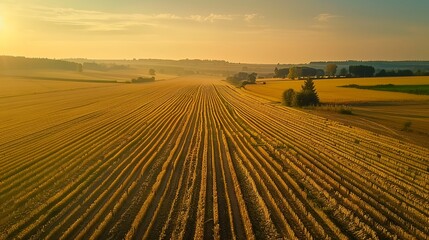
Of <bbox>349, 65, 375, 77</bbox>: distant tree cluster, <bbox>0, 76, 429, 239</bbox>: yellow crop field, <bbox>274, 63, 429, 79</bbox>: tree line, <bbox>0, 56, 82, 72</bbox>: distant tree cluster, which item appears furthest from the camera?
<bbox>0, 56, 82, 72</bbox>: distant tree cluster

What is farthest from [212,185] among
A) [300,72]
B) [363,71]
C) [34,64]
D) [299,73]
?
[34,64]

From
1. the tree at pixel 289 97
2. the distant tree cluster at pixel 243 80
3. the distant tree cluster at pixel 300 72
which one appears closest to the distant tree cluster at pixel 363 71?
the distant tree cluster at pixel 300 72

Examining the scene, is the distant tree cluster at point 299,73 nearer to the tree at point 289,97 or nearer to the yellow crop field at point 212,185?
the tree at point 289,97

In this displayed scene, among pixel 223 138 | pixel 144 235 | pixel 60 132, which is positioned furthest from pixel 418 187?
pixel 60 132

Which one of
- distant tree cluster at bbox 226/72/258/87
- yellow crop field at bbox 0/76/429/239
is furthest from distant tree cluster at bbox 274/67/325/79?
yellow crop field at bbox 0/76/429/239

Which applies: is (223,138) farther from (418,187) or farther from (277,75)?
(277,75)

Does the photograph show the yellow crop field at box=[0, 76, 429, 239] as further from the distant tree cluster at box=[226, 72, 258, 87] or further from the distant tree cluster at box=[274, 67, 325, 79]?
the distant tree cluster at box=[274, 67, 325, 79]

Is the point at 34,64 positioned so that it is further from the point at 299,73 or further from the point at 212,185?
the point at 212,185
